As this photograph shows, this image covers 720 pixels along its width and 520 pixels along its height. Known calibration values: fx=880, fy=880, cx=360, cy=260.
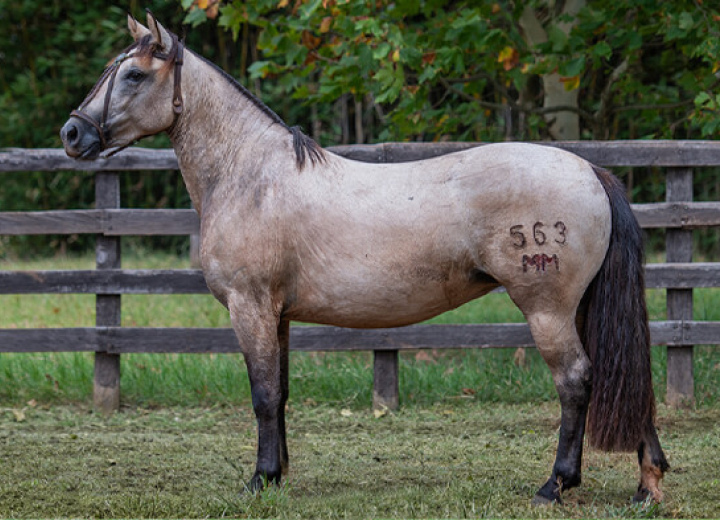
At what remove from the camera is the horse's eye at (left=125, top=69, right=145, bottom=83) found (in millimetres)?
4023

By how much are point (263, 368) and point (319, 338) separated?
1.94 meters

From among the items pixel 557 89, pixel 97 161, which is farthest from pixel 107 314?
pixel 557 89

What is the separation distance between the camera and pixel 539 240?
3697 millimetres

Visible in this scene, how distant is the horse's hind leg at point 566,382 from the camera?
148 inches

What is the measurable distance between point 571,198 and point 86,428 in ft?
11.5

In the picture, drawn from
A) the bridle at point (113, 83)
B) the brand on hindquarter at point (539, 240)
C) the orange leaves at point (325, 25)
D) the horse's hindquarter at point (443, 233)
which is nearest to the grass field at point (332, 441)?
the horse's hindquarter at point (443, 233)

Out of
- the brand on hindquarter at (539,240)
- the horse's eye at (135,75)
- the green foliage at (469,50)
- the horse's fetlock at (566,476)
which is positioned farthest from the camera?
the green foliage at (469,50)

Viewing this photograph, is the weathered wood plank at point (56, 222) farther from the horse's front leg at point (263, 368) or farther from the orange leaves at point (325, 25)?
the horse's front leg at point (263, 368)

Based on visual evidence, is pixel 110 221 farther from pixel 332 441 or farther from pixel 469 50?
pixel 469 50

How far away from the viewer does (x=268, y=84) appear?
42.0 feet

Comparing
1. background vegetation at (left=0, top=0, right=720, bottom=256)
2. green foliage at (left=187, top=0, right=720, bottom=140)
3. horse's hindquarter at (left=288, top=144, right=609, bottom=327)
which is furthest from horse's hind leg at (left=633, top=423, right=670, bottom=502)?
green foliage at (left=187, top=0, right=720, bottom=140)

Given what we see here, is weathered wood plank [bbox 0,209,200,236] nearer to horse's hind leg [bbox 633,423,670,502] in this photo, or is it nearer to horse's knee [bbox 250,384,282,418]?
horse's knee [bbox 250,384,282,418]

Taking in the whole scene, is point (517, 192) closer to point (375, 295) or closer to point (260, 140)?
point (375, 295)

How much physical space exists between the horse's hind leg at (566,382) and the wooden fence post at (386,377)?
2.16m
